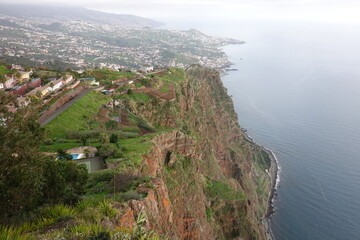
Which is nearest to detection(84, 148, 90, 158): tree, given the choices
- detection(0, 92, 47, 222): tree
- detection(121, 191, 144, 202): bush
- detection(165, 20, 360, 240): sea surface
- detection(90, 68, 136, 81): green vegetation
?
detection(121, 191, 144, 202): bush

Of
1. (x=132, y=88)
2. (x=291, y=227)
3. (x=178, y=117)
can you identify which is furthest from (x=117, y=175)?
(x=291, y=227)

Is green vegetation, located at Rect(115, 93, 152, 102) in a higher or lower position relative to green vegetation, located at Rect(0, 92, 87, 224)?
lower

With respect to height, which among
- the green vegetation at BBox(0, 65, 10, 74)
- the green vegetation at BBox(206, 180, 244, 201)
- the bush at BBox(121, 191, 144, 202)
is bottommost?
the green vegetation at BBox(206, 180, 244, 201)

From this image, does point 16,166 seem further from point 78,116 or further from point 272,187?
point 272,187

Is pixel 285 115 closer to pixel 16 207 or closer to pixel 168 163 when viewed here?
pixel 168 163

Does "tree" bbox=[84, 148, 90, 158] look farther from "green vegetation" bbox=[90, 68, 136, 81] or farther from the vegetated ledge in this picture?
"green vegetation" bbox=[90, 68, 136, 81]
